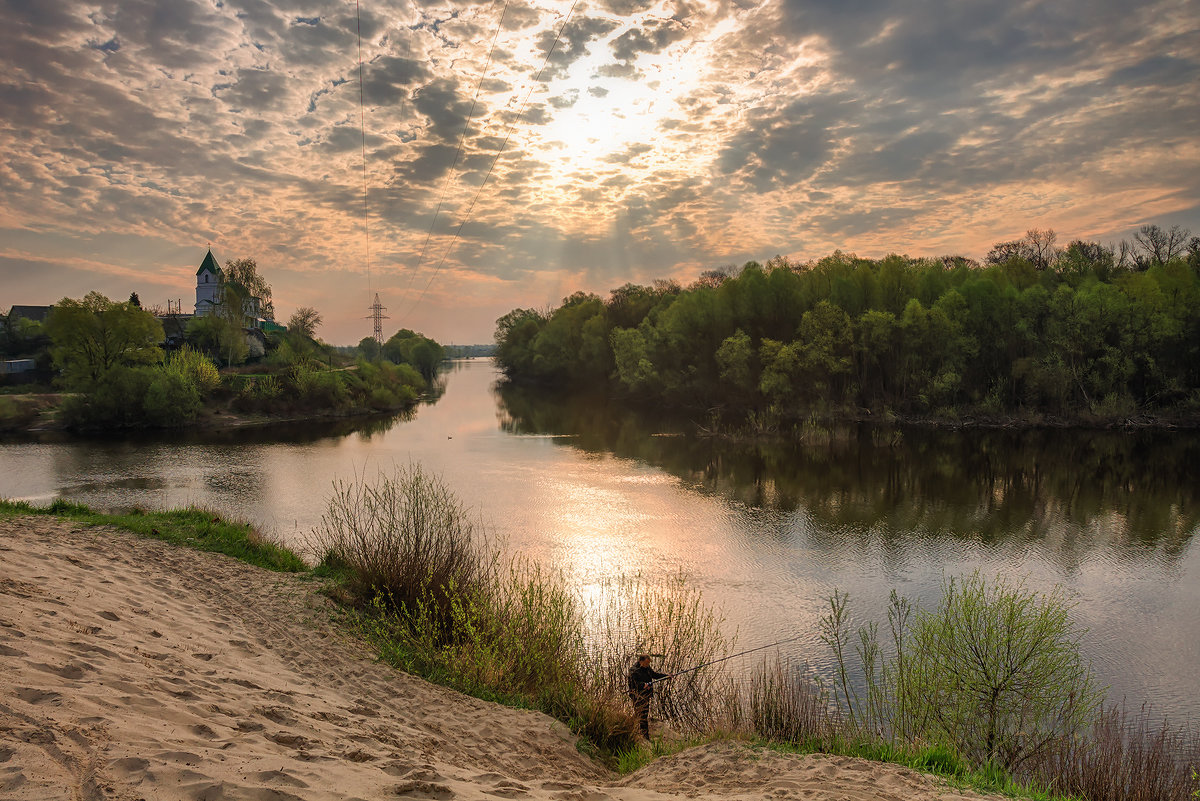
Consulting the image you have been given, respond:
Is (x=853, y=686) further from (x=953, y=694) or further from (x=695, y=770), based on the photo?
(x=695, y=770)

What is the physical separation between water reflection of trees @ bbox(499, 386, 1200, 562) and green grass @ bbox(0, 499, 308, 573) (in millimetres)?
15702

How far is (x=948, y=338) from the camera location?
47.8 metres

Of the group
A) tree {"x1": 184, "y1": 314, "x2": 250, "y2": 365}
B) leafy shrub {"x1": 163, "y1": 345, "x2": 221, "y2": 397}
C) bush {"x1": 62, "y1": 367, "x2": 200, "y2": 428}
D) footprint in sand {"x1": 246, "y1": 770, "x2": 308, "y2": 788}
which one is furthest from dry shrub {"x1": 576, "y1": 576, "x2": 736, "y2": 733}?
tree {"x1": 184, "y1": 314, "x2": 250, "y2": 365}

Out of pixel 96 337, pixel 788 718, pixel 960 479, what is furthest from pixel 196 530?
pixel 96 337

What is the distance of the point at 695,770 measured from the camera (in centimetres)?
728

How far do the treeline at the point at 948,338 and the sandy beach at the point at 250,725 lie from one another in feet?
123

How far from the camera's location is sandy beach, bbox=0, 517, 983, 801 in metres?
4.93

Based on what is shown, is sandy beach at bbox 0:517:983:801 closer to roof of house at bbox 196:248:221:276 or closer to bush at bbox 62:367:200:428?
bush at bbox 62:367:200:428

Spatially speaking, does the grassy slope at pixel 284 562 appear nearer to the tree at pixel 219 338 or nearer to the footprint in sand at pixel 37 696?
the footprint in sand at pixel 37 696

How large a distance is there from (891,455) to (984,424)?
1541cm

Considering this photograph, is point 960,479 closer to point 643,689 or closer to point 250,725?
point 643,689

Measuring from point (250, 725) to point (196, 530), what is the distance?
1125 centimetres

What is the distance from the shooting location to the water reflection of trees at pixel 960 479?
69.7 feet

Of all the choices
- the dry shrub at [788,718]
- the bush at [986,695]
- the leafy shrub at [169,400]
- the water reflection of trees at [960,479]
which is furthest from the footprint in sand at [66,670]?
the leafy shrub at [169,400]
